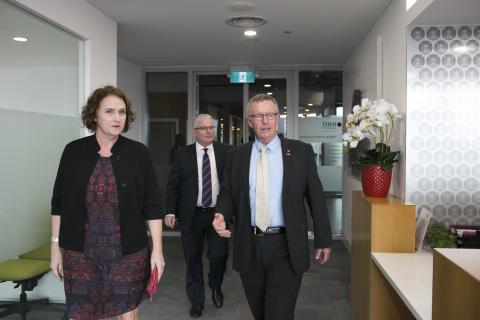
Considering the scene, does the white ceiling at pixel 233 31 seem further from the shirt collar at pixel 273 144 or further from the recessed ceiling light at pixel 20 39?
the shirt collar at pixel 273 144

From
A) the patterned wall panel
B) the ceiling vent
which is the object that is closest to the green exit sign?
the ceiling vent

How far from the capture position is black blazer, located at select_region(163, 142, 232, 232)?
405cm

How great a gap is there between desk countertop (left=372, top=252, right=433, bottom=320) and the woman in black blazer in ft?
4.57

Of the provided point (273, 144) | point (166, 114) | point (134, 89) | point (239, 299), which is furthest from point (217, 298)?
point (134, 89)

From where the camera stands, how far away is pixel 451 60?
3473 millimetres

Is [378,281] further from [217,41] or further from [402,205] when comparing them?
[217,41]

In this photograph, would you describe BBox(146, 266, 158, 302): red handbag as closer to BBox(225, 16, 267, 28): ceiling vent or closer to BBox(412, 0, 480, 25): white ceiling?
BBox(412, 0, 480, 25): white ceiling

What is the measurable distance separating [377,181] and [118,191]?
6.61 feet

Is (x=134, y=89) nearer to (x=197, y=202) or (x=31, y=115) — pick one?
(x=197, y=202)

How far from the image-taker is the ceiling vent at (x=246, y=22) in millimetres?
4797

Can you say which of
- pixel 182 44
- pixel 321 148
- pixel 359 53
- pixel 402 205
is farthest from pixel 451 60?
pixel 321 148

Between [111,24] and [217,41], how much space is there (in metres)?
1.52

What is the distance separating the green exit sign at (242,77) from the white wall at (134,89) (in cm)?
165

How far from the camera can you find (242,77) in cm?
755
